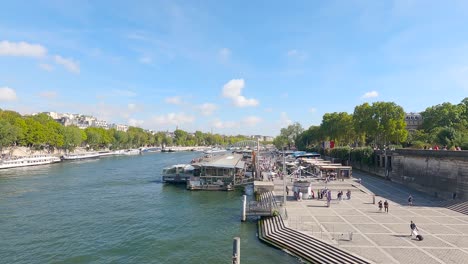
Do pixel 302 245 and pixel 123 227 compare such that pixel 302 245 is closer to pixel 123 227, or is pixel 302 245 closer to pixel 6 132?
pixel 123 227

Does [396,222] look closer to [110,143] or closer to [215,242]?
[215,242]

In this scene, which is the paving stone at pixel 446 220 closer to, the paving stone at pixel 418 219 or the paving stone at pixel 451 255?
the paving stone at pixel 418 219

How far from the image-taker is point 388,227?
96.1ft

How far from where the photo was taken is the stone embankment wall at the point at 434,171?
131 feet

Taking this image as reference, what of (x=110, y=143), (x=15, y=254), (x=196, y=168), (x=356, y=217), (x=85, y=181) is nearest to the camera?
(x=15, y=254)

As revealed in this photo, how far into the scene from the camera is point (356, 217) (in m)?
32.8

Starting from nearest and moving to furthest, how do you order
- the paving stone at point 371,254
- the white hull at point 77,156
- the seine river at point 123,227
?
the paving stone at point 371,254
the seine river at point 123,227
the white hull at point 77,156

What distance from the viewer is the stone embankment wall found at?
3997 cm

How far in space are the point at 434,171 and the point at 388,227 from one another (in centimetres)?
2223

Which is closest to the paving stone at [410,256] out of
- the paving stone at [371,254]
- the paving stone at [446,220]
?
the paving stone at [371,254]

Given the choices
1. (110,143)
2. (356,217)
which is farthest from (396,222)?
(110,143)

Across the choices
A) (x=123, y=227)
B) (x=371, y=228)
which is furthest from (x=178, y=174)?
(x=371, y=228)

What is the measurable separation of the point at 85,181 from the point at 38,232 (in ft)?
117

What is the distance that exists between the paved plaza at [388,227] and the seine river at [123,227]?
4.70 metres
